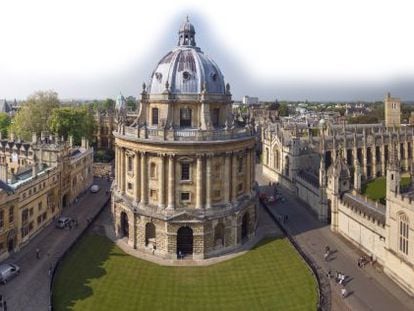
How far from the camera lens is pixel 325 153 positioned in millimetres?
67562

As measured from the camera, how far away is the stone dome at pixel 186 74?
42.5 m

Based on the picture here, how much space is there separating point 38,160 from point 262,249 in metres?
33.0

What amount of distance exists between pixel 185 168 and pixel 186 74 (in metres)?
10.2

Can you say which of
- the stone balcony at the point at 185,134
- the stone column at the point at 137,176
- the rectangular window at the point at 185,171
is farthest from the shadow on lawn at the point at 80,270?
the stone balcony at the point at 185,134

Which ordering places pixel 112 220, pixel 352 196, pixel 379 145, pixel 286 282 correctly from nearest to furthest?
pixel 286 282
pixel 352 196
pixel 112 220
pixel 379 145

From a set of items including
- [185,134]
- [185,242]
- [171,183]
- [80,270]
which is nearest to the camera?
[80,270]

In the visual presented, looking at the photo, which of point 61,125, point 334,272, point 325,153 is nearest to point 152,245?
point 334,272

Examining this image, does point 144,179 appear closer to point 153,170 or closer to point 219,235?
point 153,170

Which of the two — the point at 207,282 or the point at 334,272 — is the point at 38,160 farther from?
the point at 334,272

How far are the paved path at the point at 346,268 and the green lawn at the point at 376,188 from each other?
36.2 ft

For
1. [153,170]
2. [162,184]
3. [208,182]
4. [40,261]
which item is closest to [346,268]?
[208,182]

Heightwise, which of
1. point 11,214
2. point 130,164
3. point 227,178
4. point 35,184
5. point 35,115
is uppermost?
point 35,115

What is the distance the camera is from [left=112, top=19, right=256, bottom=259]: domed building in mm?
39844

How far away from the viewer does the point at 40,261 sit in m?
38.7
